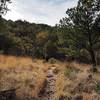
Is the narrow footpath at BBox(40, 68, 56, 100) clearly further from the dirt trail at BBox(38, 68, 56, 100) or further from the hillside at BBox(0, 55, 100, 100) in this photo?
the hillside at BBox(0, 55, 100, 100)

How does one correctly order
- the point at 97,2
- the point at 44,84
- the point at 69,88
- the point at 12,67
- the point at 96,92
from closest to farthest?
the point at 96,92 < the point at 69,88 < the point at 44,84 < the point at 12,67 < the point at 97,2

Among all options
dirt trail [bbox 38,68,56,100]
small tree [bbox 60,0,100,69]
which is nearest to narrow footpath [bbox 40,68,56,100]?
dirt trail [bbox 38,68,56,100]

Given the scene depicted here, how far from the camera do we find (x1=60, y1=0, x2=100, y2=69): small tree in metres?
28.3

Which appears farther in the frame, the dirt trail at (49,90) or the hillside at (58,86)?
the dirt trail at (49,90)

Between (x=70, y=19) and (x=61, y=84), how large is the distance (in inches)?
534

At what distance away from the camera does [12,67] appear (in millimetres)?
21016

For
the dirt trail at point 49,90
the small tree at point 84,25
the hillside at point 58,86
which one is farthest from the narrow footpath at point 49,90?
the small tree at point 84,25

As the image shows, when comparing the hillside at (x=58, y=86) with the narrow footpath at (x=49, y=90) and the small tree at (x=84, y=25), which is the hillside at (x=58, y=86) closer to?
the narrow footpath at (x=49, y=90)

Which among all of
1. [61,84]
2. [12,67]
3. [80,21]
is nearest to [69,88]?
[61,84]

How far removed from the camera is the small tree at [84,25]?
28337 millimetres

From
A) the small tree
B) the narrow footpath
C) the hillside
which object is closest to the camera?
the hillside

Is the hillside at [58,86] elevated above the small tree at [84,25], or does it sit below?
below

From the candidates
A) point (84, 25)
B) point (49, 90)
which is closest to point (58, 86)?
point (49, 90)

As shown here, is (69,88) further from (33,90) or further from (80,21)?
(80,21)
